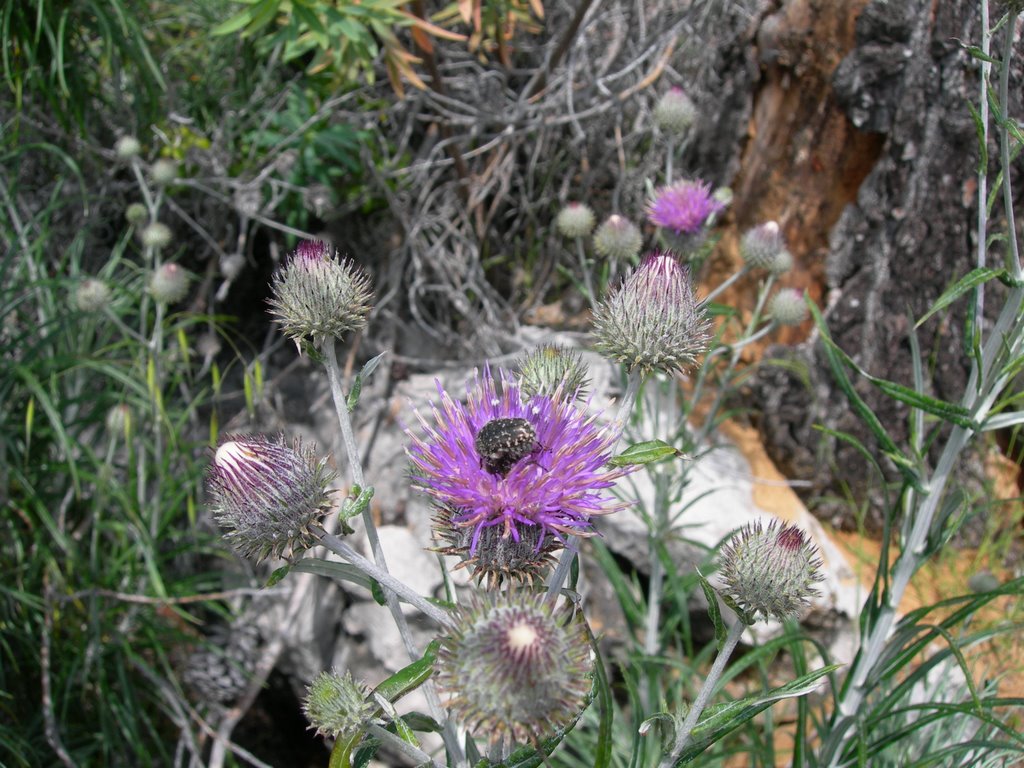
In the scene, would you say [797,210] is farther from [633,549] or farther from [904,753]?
[904,753]

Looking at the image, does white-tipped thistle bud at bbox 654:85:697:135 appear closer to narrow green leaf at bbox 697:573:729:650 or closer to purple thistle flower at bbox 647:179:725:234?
purple thistle flower at bbox 647:179:725:234

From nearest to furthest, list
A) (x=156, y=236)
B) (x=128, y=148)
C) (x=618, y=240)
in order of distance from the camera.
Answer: (x=618, y=240) < (x=156, y=236) < (x=128, y=148)

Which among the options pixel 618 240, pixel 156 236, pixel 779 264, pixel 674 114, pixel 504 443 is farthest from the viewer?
pixel 156 236

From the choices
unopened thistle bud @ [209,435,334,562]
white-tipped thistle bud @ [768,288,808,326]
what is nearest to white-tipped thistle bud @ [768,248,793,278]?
white-tipped thistle bud @ [768,288,808,326]

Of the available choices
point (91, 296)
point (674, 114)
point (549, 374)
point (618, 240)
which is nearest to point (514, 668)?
point (549, 374)

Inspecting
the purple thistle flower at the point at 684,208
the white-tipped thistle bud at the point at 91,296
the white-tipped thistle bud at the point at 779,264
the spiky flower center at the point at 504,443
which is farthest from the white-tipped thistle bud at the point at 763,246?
the white-tipped thistle bud at the point at 91,296

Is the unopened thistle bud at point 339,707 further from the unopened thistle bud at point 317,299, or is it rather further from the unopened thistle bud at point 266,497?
the unopened thistle bud at point 317,299

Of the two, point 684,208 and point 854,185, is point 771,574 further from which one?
point 854,185
